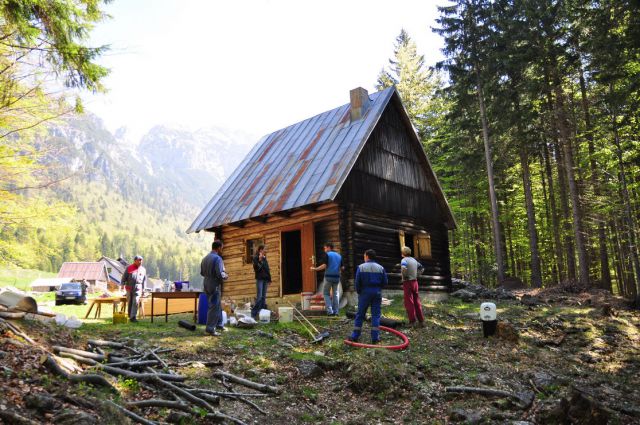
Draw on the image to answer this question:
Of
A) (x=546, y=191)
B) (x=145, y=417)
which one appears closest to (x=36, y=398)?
(x=145, y=417)

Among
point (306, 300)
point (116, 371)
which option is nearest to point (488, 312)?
point (306, 300)

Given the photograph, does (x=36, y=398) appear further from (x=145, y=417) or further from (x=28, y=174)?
(x=28, y=174)

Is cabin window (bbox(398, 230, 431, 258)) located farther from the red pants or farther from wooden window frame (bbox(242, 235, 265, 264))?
the red pants

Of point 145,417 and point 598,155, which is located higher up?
point 598,155

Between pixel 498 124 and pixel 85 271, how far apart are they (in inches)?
2340

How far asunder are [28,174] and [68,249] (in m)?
119

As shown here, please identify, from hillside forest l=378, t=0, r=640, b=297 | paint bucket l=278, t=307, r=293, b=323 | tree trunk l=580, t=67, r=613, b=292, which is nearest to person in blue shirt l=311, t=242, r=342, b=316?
paint bucket l=278, t=307, r=293, b=323

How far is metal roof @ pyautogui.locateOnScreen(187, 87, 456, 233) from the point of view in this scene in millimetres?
15922

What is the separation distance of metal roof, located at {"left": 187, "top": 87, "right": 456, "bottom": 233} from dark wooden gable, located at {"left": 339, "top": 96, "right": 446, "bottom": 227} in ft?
2.30

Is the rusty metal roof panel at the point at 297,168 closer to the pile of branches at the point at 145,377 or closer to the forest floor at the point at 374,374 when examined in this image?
the forest floor at the point at 374,374

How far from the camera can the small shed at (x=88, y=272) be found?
207 feet

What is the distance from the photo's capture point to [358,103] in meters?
18.6

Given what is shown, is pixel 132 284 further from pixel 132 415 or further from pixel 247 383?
pixel 132 415

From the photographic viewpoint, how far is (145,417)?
5594mm
